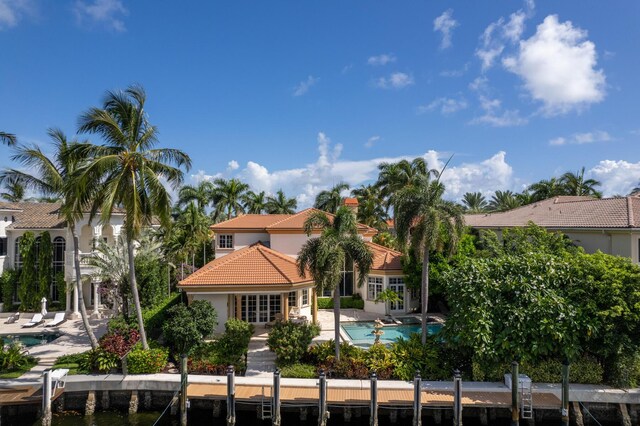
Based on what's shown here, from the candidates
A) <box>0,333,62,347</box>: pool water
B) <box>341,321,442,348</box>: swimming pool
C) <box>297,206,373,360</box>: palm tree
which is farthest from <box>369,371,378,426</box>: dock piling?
<box>0,333,62,347</box>: pool water

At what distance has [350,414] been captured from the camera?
13.9m

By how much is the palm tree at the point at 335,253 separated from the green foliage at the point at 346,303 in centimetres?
1238

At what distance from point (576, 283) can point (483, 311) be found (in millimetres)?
4005

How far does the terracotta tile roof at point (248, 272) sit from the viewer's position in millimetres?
20031

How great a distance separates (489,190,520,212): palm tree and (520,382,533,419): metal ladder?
1858 inches

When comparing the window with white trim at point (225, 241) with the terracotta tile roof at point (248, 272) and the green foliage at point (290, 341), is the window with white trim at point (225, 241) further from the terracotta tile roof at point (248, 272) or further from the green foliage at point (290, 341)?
the green foliage at point (290, 341)

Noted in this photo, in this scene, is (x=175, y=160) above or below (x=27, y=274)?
above

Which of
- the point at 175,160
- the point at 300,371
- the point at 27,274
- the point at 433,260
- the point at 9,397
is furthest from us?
the point at 27,274

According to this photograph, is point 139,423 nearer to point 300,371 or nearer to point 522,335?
point 300,371

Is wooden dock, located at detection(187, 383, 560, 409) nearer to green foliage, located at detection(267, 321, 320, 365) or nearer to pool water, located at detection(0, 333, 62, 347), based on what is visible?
green foliage, located at detection(267, 321, 320, 365)

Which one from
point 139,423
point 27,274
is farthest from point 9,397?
point 27,274

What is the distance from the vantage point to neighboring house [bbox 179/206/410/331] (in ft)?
65.8

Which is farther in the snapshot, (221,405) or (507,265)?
(507,265)

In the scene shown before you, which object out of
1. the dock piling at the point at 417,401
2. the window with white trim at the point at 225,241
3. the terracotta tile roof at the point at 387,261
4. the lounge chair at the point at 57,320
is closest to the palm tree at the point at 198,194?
the window with white trim at the point at 225,241
